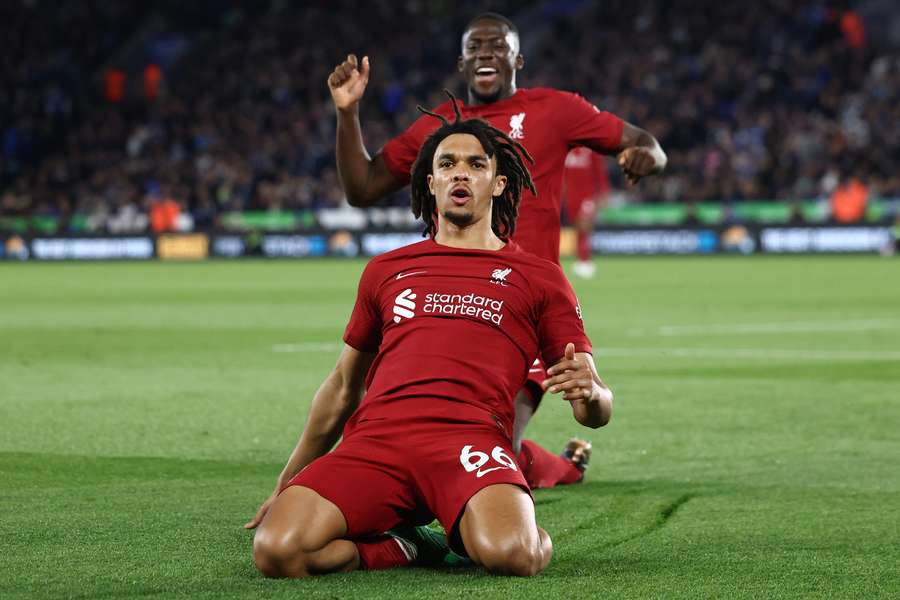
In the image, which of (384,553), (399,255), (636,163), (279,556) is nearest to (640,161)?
(636,163)

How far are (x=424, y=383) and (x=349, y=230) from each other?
1255 inches

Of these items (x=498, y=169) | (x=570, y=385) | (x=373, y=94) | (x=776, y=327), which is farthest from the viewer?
(x=373, y=94)

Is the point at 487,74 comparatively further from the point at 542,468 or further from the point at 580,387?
the point at 580,387

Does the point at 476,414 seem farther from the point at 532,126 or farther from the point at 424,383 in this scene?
the point at 532,126

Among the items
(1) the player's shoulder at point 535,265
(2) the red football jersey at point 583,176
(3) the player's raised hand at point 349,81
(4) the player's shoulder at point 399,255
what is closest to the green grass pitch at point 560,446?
(1) the player's shoulder at point 535,265

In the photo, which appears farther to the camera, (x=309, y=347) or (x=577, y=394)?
(x=309, y=347)

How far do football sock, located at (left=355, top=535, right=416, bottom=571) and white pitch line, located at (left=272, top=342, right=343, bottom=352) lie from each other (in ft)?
28.3

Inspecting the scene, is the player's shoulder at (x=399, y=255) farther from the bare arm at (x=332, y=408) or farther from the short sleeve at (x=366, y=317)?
the bare arm at (x=332, y=408)

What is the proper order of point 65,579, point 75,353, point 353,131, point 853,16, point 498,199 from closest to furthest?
point 65,579, point 498,199, point 353,131, point 75,353, point 853,16

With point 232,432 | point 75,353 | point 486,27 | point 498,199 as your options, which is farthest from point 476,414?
point 75,353

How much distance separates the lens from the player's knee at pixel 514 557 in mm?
4723

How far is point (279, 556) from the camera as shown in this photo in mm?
4730

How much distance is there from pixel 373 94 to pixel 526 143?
1433 inches

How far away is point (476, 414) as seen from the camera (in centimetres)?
507
